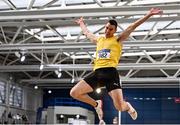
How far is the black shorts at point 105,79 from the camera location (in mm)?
6215

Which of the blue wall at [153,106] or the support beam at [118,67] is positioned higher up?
the support beam at [118,67]

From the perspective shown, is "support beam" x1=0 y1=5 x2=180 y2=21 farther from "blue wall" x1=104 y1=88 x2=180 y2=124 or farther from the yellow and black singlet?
"blue wall" x1=104 y1=88 x2=180 y2=124

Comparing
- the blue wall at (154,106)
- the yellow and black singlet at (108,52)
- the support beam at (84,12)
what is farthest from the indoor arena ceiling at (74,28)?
the yellow and black singlet at (108,52)

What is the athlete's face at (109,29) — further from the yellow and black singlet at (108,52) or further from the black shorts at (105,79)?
the black shorts at (105,79)

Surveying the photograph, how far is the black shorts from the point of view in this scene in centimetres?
621

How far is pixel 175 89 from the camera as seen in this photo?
2559 centimetres

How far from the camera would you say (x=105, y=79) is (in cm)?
624

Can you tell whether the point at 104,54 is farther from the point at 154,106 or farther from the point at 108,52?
the point at 154,106

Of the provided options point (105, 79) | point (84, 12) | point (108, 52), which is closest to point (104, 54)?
point (108, 52)

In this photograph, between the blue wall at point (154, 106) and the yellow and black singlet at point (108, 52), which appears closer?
the yellow and black singlet at point (108, 52)

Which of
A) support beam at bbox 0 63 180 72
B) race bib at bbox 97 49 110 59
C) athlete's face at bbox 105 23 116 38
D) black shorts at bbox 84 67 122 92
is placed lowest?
black shorts at bbox 84 67 122 92

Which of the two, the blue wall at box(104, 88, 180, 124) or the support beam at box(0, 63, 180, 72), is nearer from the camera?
the support beam at box(0, 63, 180, 72)

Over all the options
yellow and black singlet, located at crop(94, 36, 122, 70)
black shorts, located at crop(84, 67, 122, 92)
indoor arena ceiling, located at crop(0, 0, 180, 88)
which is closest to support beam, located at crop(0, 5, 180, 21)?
indoor arena ceiling, located at crop(0, 0, 180, 88)

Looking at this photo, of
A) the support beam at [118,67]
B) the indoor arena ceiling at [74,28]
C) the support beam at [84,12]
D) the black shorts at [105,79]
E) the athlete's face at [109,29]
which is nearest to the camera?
the athlete's face at [109,29]
